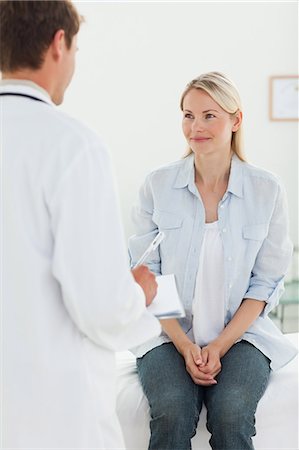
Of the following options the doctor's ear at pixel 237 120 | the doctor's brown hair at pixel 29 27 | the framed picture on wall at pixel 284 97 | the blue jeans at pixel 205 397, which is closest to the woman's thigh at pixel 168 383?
the blue jeans at pixel 205 397

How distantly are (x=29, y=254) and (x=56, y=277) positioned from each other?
2.5 inches

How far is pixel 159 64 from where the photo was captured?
3.77 metres

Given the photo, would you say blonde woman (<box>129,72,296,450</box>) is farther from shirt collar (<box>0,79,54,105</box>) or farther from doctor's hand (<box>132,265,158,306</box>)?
shirt collar (<box>0,79,54,105</box>)

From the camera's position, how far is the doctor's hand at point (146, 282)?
56.2 inches

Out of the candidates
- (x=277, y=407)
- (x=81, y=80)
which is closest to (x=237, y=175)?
(x=277, y=407)

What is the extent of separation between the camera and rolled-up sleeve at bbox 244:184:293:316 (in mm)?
2002

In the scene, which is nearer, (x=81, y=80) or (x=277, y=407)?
(x=277, y=407)

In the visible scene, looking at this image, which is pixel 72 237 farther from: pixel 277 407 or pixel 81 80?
pixel 81 80

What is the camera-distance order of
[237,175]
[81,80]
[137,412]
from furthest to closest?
[81,80]
[237,175]
[137,412]

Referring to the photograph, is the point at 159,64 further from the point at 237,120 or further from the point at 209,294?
the point at 209,294

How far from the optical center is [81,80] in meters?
3.74

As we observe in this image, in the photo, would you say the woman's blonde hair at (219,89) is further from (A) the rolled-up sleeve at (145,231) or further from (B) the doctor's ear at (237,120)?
(A) the rolled-up sleeve at (145,231)

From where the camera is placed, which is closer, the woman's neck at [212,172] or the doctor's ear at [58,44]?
the doctor's ear at [58,44]

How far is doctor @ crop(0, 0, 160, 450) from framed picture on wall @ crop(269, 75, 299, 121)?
271cm
